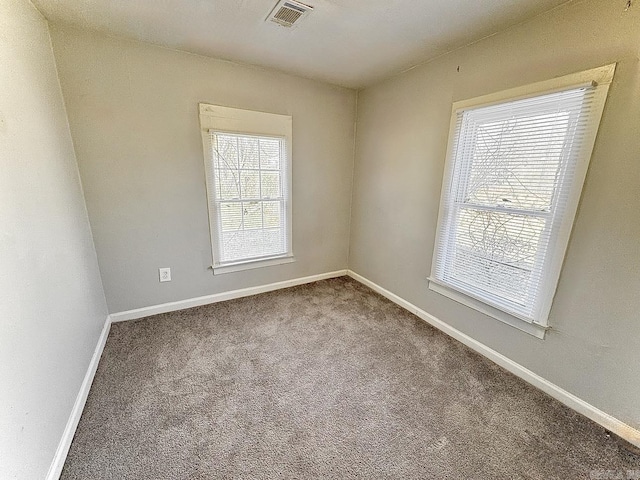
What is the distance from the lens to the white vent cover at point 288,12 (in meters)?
1.54

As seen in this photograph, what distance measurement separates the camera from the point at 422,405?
1559 millimetres

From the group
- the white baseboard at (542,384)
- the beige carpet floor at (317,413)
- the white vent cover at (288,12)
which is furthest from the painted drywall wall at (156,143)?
the white baseboard at (542,384)

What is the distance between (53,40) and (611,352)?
12.8ft

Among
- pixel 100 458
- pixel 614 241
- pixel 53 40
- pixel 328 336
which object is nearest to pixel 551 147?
pixel 614 241

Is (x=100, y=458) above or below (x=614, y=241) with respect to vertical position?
below

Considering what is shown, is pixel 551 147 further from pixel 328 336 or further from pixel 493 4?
pixel 328 336

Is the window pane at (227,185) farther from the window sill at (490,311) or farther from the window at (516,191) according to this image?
the window sill at (490,311)

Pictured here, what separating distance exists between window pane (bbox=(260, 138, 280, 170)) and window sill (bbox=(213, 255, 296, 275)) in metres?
0.99

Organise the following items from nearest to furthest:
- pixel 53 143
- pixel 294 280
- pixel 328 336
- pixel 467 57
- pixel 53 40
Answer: pixel 53 143 → pixel 53 40 → pixel 467 57 → pixel 328 336 → pixel 294 280

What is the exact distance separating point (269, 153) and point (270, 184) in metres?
0.31

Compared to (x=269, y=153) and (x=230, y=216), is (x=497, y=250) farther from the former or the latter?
(x=230, y=216)

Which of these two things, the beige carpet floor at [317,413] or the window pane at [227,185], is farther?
the window pane at [227,185]

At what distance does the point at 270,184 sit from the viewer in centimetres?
274

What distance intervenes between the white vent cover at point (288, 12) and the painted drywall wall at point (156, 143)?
0.83m
